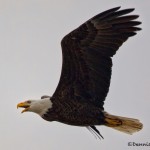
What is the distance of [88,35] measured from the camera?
2370 cm

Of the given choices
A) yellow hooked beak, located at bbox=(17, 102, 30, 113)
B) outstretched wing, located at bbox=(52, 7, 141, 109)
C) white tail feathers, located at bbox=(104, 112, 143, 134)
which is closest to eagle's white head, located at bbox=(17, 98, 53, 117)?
yellow hooked beak, located at bbox=(17, 102, 30, 113)

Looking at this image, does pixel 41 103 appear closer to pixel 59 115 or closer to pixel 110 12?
pixel 59 115

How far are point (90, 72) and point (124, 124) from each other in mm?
993

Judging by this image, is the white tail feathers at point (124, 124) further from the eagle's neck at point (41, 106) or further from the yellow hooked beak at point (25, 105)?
the yellow hooked beak at point (25, 105)

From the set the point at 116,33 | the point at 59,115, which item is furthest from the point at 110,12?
the point at 59,115

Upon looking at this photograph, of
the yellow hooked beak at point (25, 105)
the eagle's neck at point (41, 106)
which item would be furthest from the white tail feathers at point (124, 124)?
the yellow hooked beak at point (25, 105)

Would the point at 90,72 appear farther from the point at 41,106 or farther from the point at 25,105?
the point at 25,105

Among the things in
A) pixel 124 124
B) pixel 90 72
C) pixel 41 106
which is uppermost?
pixel 90 72

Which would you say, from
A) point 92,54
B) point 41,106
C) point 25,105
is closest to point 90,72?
point 92,54

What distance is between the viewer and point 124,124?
945 inches

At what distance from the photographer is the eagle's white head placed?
24.0 metres

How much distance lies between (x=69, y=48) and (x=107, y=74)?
710 mm

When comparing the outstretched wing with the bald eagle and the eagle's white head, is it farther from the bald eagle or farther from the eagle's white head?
the eagle's white head

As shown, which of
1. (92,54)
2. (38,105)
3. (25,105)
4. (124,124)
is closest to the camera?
(92,54)
